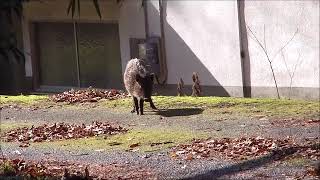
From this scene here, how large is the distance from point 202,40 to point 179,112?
3.70 m

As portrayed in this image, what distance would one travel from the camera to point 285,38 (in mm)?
14344

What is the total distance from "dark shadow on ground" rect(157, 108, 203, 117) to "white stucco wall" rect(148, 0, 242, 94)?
10.1ft

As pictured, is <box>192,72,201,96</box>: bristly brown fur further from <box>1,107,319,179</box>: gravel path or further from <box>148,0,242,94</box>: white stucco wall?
<box>1,107,319,179</box>: gravel path

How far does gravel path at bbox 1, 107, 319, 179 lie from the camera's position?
7.57 meters

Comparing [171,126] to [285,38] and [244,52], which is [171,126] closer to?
[285,38]

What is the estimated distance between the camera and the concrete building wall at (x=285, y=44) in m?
14.0

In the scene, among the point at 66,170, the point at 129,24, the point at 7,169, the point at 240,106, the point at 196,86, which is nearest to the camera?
the point at 66,170

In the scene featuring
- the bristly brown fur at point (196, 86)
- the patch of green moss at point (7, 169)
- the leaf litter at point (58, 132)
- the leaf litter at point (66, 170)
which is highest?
the bristly brown fur at point (196, 86)

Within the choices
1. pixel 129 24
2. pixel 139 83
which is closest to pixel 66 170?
pixel 139 83

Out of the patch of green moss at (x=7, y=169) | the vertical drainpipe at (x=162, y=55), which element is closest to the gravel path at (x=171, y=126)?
the patch of green moss at (x=7, y=169)

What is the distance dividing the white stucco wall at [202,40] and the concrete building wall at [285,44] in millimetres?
391

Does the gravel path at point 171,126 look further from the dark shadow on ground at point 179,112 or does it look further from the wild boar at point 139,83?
the wild boar at point 139,83

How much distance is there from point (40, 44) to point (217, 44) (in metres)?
5.82

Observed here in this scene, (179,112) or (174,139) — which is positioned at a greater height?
(179,112)
